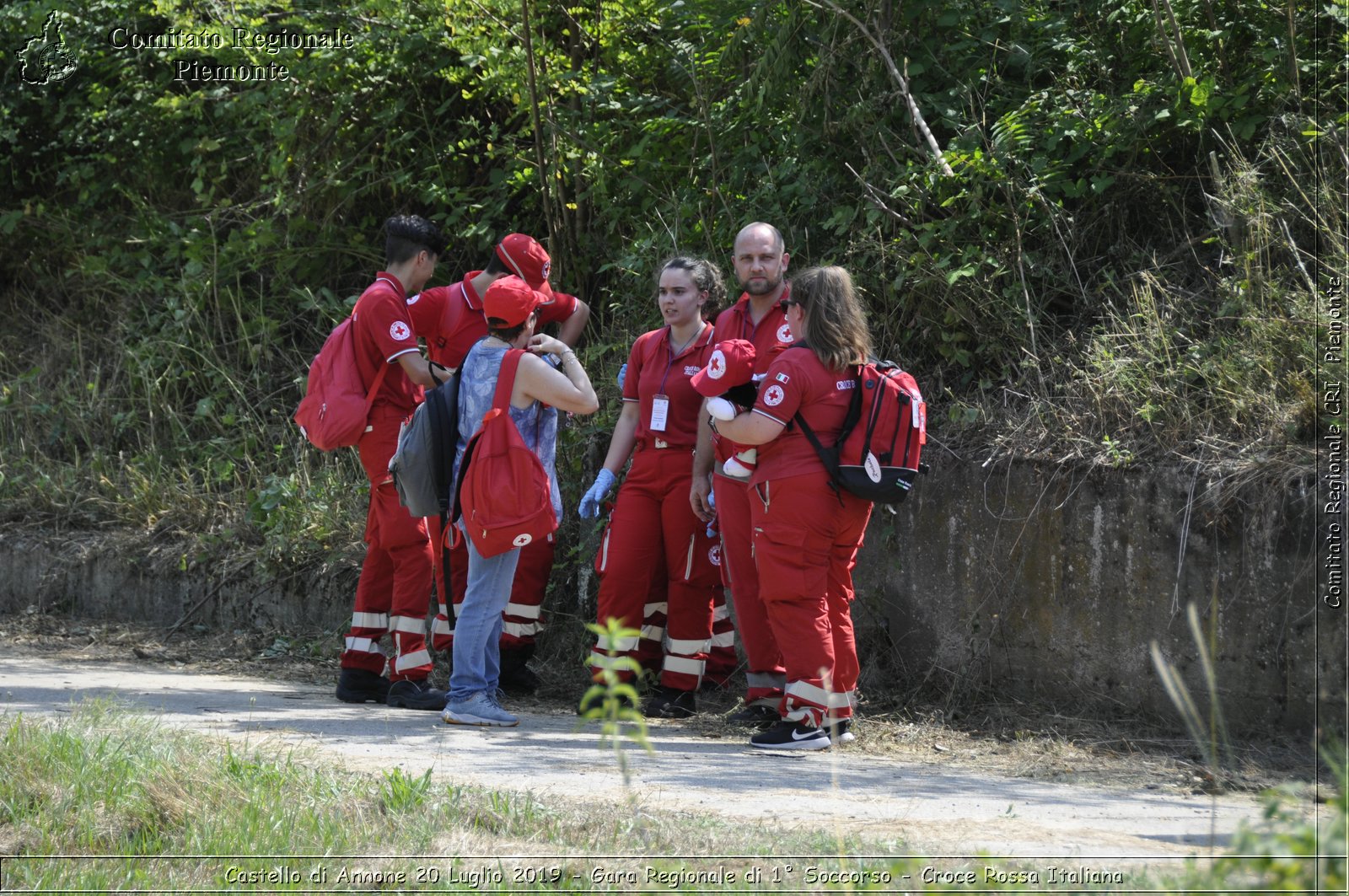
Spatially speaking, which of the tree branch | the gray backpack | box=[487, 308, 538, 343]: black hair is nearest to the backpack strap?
box=[487, 308, 538, 343]: black hair

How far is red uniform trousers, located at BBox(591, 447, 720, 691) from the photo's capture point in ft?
20.9

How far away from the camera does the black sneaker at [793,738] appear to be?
18.2 ft

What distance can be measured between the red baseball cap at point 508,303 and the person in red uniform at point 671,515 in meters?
0.90

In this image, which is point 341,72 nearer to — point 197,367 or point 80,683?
point 197,367

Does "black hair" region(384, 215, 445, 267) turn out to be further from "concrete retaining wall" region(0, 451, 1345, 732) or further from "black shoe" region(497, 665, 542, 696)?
"concrete retaining wall" region(0, 451, 1345, 732)

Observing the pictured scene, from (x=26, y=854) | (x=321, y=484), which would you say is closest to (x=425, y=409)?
(x=26, y=854)


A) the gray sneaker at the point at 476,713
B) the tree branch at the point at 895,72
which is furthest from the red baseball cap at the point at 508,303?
the tree branch at the point at 895,72

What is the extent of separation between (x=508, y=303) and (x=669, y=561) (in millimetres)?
1542

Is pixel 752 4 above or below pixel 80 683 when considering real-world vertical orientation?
above

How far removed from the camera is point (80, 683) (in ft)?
22.4

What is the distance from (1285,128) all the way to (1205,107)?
1.50 feet

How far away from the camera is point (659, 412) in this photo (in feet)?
20.7

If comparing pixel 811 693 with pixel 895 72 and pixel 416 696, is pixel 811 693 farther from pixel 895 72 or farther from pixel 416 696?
pixel 895 72

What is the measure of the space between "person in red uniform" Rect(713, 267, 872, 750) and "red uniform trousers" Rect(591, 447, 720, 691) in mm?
771
